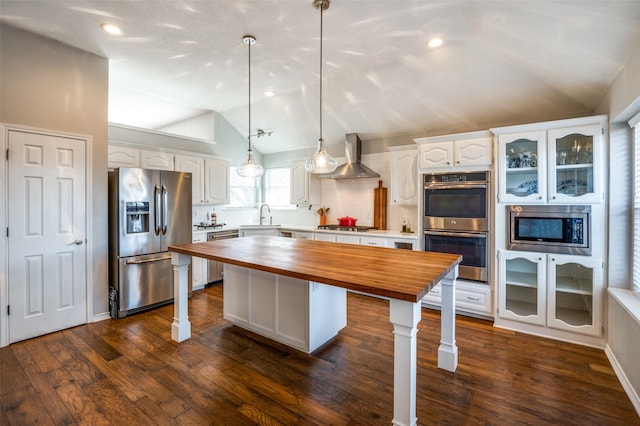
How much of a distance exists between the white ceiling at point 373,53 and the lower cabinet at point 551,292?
1680mm

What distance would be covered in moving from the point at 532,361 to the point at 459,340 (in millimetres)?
582

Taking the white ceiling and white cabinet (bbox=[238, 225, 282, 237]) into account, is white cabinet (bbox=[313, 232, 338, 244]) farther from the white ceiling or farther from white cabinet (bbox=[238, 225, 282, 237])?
the white ceiling

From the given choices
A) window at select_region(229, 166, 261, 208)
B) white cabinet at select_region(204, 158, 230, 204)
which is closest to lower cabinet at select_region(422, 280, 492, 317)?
white cabinet at select_region(204, 158, 230, 204)

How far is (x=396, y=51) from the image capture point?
308cm

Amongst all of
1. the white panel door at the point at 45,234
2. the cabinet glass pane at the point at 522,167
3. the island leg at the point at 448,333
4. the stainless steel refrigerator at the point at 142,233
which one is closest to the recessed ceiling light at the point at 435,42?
the cabinet glass pane at the point at 522,167

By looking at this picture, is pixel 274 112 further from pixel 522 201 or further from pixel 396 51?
pixel 522 201

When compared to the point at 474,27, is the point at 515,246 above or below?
below

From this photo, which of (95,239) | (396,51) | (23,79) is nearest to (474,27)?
(396,51)

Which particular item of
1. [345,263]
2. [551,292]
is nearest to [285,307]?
[345,263]

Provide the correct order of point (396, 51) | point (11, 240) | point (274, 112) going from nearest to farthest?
point (11, 240)
point (396, 51)
point (274, 112)

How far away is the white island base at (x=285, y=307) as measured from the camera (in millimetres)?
2668

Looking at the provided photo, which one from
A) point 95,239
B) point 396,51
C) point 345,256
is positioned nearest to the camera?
point 345,256

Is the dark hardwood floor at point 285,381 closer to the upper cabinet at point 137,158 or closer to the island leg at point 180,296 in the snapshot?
the island leg at point 180,296

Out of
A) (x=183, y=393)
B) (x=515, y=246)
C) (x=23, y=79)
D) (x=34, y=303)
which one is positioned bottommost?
(x=183, y=393)
